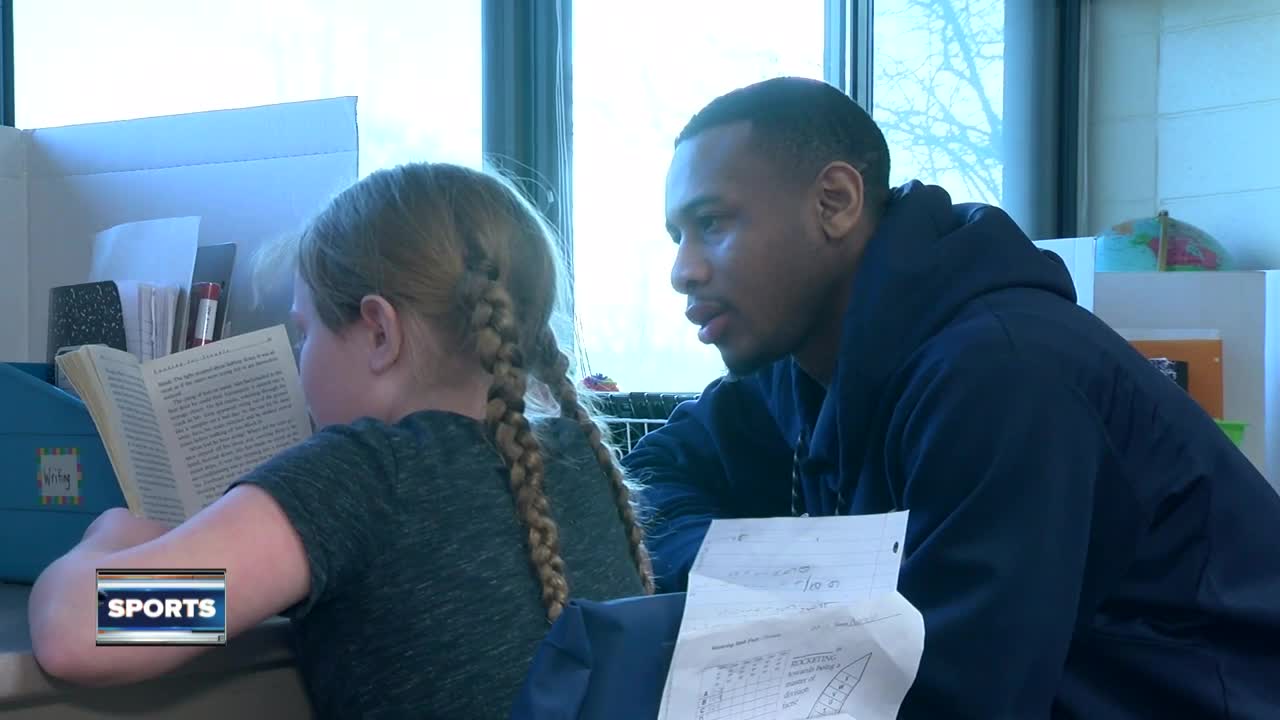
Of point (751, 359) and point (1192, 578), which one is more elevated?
point (751, 359)

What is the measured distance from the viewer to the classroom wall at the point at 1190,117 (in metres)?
3.88

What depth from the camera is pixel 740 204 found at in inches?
55.6

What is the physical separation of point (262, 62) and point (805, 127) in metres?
0.95

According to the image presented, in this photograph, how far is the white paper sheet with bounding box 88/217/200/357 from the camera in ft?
4.00

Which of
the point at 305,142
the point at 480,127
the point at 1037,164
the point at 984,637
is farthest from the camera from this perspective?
the point at 1037,164

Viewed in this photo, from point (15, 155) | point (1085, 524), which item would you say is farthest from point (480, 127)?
point (1085, 524)

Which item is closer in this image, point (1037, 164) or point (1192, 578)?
point (1192, 578)

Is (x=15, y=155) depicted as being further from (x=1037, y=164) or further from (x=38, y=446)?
(x=1037, y=164)

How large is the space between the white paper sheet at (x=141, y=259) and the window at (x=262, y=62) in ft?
0.97

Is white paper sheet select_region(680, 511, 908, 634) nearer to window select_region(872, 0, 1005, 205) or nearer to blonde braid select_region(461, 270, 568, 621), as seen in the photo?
blonde braid select_region(461, 270, 568, 621)

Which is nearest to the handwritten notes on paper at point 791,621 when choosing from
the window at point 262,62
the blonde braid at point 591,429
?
the blonde braid at point 591,429

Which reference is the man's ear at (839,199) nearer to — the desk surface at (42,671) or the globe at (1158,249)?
the desk surface at (42,671)

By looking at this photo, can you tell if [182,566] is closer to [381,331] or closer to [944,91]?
[381,331]

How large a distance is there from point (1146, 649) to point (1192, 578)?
0.08 metres
